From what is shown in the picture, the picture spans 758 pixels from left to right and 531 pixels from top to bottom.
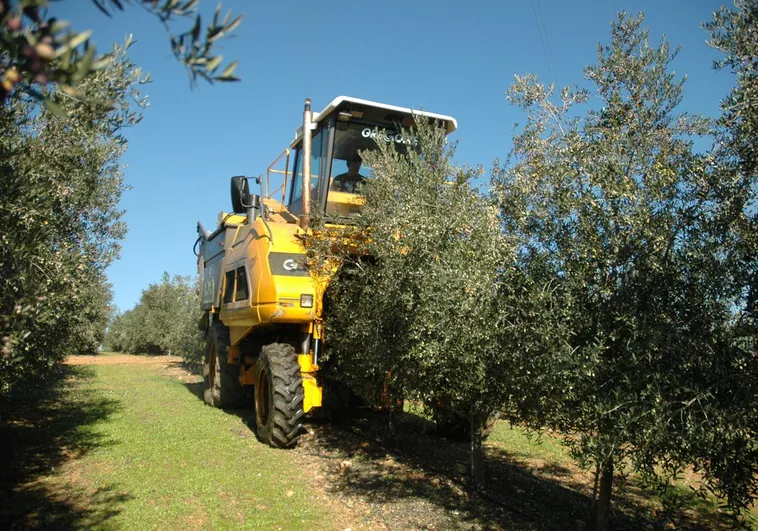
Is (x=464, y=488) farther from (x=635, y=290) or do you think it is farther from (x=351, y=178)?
(x=351, y=178)

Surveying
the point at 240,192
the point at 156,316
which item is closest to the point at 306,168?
the point at 240,192

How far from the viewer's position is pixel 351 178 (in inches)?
354

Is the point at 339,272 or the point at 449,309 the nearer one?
the point at 449,309

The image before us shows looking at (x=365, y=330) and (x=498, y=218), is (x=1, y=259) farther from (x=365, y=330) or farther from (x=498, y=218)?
(x=498, y=218)

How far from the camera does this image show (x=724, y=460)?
13.6ft

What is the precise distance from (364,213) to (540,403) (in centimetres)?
333

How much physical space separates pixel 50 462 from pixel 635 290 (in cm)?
692

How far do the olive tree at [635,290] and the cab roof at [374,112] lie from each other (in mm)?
2808

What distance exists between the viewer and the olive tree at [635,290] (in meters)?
4.17

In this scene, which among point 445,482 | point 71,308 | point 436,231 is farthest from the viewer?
point 71,308

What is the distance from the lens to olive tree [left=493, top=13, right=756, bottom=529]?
4.17m

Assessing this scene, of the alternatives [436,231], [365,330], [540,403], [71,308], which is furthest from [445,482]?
[71,308]

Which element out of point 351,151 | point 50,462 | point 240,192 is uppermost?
point 351,151

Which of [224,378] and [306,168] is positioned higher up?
[306,168]
